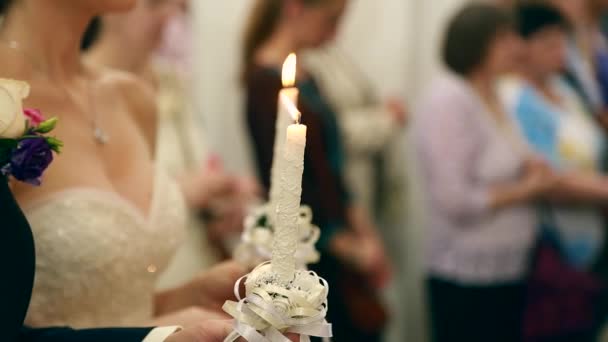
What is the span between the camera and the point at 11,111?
0.84 m

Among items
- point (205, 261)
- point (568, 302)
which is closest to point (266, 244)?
point (205, 261)

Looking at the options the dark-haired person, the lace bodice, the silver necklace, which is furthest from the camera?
the dark-haired person

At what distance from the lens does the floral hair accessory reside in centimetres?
84

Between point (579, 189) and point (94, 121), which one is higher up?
point (94, 121)

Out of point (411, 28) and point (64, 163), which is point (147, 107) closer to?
point (64, 163)

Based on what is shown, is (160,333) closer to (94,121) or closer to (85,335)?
(85,335)

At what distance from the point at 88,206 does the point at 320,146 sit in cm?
99

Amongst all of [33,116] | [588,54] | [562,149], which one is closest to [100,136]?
[33,116]

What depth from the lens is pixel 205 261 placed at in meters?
1.98

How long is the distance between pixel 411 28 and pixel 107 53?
63.2 inches

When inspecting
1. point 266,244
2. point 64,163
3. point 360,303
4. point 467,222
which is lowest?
point 360,303

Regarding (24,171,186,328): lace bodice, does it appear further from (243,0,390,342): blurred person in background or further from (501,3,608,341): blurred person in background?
(501,3,608,341): blurred person in background

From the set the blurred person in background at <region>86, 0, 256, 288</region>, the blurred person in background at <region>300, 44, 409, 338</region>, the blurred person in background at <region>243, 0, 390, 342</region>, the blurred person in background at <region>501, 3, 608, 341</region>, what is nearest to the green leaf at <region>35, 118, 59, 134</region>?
the blurred person in background at <region>86, 0, 256, 288</region>

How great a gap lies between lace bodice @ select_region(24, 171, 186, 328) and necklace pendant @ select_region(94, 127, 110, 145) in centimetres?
10
